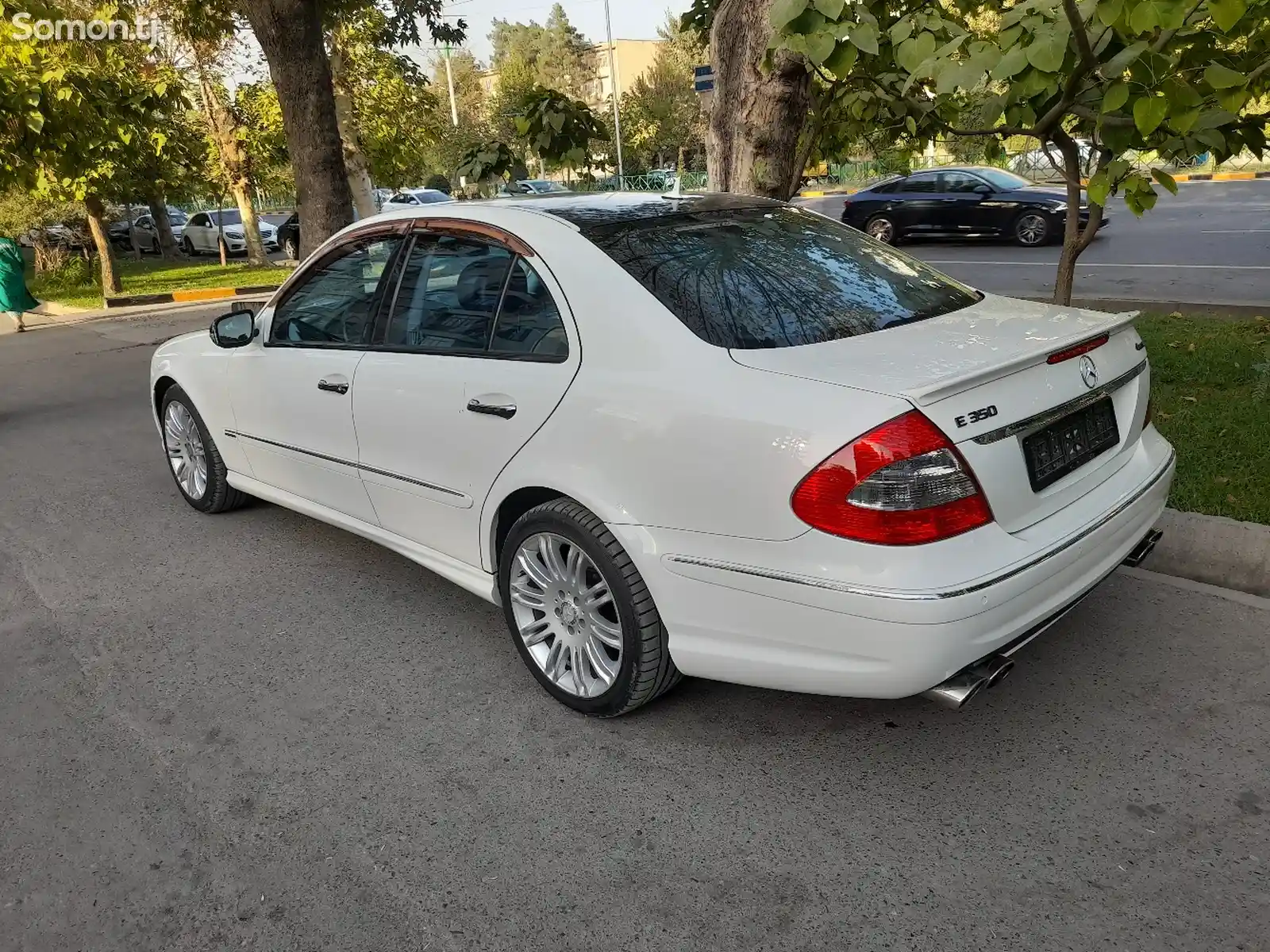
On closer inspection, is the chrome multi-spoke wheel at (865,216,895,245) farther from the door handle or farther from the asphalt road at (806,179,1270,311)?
the door handle

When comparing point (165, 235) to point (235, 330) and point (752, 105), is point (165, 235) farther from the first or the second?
point (235, 330)

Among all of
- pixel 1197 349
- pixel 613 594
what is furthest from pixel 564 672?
pixel 1197 349

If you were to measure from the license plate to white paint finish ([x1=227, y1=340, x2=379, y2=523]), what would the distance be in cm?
252

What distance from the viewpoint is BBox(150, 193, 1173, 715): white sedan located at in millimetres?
2531

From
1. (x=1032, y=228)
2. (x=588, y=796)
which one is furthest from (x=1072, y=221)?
(x=1032, y=228)

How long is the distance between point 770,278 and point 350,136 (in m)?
19.9

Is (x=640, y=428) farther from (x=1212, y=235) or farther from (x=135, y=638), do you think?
(x=1212, y=235)

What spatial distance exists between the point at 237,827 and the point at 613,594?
125cm

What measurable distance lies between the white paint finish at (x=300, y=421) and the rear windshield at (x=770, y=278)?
1401 mm

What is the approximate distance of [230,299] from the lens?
61.0ft

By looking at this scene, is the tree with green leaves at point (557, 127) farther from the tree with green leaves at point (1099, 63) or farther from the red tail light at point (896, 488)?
the red tail light at point (896, 488)

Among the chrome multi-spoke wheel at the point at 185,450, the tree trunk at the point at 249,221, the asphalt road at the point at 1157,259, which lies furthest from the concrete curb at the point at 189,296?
the chrome multi-spoke wheel at the point at 185,450

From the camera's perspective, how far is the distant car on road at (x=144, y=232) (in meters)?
30.8

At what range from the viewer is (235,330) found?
184 inches
